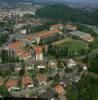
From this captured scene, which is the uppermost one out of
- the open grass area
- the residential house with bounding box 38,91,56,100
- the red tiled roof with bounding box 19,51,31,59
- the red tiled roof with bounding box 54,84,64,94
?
the residential house with bounding box 38,91,56,100

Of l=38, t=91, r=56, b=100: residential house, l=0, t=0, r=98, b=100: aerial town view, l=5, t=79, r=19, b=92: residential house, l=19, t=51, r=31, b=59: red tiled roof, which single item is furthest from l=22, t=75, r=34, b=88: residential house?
l=19, t=51, r=31, b=59: red tiled roof

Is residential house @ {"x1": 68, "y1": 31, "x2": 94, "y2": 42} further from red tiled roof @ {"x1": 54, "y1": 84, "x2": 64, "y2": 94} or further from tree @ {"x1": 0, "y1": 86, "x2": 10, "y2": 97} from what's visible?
tree @ {"x1": 0, "y1": 86, "x2": 10, "y2": 97}

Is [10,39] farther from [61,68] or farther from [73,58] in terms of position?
[61,68]

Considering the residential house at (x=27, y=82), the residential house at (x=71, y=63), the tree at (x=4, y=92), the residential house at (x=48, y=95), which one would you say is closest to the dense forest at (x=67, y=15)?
the residential house at (x=71, y=63)

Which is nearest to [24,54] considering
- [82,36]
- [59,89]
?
[59,89]

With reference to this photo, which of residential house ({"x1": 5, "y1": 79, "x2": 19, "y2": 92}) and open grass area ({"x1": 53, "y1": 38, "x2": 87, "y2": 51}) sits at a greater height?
residential house ({"x1": 5, "y1": 79, "x2": 19, "y2": 92})

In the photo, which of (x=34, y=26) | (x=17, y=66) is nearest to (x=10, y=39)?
(x=34, y=26)
